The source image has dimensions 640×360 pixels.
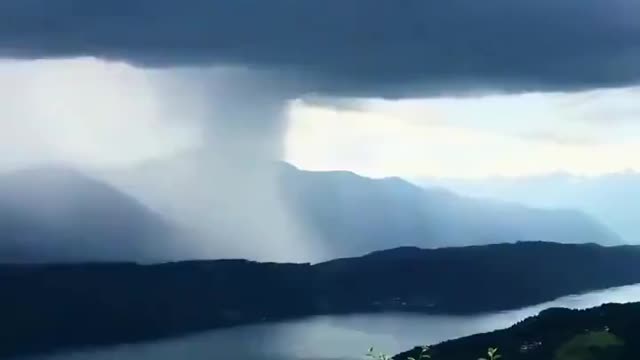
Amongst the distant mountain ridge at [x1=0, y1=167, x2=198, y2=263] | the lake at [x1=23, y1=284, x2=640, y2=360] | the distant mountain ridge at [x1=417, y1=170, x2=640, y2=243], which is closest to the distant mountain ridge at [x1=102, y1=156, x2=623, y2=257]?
the distant mountain ridge at [x1=417, y1=170, x2=640, y2=243]

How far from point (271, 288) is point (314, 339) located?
0.33 meters

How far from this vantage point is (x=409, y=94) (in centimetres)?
462

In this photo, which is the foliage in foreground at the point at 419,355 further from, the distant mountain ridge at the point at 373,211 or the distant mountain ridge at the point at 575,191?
the distant mountain ridge at the point at 575,191

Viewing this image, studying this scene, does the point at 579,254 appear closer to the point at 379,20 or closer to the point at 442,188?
the point at 442,188

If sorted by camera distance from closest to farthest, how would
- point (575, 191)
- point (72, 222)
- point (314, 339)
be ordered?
point (72, 222), point (314, 339), point (575, 191)

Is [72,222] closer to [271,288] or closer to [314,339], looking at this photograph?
[271,288]

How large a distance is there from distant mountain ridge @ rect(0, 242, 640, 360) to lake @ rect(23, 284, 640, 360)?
5cm

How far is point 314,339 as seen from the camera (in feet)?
15.1

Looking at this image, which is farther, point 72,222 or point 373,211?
point 373,211

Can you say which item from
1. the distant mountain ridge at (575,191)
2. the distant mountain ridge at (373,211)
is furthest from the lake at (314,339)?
the distant mountain ridge at (575,191)

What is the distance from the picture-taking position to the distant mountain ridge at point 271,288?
4410 mm

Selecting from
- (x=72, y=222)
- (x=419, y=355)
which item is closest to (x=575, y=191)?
(x=419, y=355)

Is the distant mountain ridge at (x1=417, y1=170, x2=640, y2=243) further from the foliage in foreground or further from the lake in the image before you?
the foliage in foreground

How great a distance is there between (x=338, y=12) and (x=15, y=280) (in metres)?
2.00
